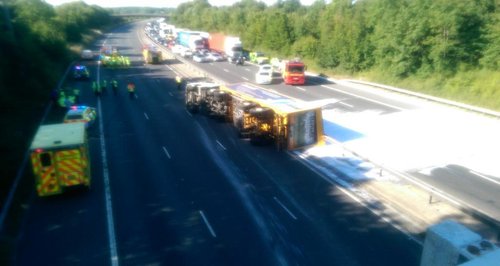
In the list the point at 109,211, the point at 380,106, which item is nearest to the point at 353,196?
the point at 109,211

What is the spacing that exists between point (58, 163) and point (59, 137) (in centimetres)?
120

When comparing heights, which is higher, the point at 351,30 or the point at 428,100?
the point at 351,30

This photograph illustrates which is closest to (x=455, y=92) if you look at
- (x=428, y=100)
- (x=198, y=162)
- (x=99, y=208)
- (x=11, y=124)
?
(x=428, y=100)

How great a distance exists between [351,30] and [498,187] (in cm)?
3319

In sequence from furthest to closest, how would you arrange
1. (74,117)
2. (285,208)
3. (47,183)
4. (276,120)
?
(74,117) < (276,120) < (47,183) < (285,208)

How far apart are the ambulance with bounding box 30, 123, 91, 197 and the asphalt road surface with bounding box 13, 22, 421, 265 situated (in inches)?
27.2

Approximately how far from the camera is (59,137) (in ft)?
49.2

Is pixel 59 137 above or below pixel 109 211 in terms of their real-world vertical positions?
above

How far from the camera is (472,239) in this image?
18.1 feet

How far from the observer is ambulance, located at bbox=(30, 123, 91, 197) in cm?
1410

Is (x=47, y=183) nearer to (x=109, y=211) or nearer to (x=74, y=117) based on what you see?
(x=109, y=211)

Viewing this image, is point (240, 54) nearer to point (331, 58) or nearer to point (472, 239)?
point (331, 58)

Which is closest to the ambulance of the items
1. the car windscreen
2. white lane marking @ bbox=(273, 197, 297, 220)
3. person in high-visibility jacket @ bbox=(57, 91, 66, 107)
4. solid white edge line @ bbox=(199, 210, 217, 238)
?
solid white edge line @ bbox=(199, 210, 217, 238)

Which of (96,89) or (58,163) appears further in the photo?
(96,89)
